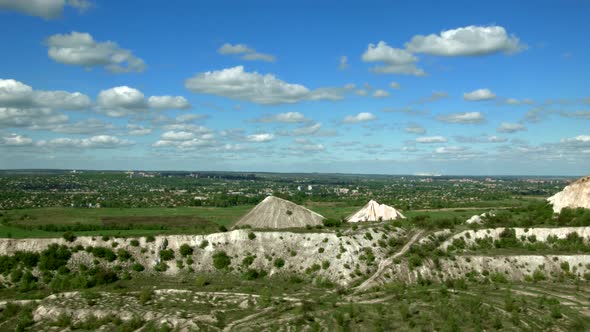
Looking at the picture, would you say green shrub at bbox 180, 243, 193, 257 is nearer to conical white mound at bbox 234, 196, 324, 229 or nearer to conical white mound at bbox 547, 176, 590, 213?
conical white mound at bbox 234, 196, 324, 229

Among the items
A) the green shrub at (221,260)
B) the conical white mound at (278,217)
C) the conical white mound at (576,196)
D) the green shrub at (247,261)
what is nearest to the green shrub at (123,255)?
the green shrub at (221,260)

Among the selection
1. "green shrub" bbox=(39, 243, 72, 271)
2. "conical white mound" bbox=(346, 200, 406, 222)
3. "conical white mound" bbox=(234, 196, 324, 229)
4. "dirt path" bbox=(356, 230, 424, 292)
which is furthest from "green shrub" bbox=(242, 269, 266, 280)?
"conical white mound" bbox=(346, 200, 406, 222)

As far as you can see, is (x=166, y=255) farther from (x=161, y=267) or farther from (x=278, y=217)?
(x=278, y=217)

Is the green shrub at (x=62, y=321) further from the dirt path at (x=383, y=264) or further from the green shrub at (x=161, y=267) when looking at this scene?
the dirt path at (x=383, y=264)

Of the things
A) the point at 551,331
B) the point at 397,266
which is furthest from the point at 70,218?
the point at 551,331

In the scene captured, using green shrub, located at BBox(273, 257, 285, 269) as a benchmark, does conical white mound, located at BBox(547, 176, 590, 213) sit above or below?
above

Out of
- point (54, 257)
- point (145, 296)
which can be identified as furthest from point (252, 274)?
point (54, 257)
